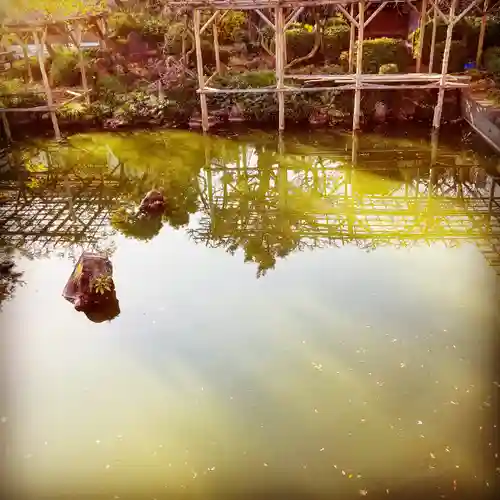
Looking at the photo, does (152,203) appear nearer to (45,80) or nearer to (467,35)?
(45,80)

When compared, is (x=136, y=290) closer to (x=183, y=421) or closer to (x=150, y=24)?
(x=183, y=421)

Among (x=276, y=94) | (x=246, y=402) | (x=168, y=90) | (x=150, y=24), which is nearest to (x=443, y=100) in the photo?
(x=276, y=94)

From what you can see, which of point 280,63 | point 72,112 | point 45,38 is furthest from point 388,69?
point 45,38

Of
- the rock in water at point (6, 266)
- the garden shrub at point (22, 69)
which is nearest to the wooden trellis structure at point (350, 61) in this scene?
the garden shrub at point (22, 69)

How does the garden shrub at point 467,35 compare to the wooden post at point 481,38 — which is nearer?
the wooden post at point 481,38

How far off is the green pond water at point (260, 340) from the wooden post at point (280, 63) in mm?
4295

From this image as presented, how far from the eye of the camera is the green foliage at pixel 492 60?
19.6m

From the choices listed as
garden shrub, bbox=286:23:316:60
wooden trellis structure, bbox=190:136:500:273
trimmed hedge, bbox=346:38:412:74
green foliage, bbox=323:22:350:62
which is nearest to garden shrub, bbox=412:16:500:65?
trimmed hedge, bbox=346:38:412:74

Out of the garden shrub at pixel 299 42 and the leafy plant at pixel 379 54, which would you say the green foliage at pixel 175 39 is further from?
the leafy plant at pixel 379 54

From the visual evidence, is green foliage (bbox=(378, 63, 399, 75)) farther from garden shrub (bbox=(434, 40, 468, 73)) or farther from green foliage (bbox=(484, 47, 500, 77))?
green foliage (bbox=(484, 47, 500, 77))

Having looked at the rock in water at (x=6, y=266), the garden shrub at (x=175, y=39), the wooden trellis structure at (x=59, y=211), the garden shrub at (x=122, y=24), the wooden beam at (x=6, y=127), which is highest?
the garden shrub at (x=122, y=24)

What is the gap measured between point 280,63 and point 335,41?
853cm

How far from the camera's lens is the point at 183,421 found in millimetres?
7227

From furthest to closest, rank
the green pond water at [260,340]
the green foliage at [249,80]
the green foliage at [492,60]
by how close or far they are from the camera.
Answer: the green foliage at [249,80]
the green foliage at [492,60]
the green pond water at [260,340]
